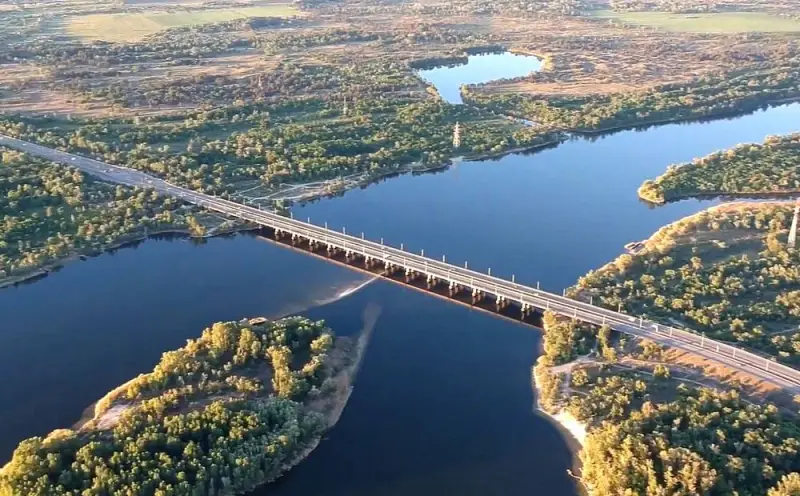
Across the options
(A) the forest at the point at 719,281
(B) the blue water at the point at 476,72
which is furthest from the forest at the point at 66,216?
(B) the blue water at the point at 476,72

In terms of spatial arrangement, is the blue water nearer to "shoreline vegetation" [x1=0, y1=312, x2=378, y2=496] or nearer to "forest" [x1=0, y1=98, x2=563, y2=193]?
"forest" [x1=0, y1=98, x2=563, y2=193]

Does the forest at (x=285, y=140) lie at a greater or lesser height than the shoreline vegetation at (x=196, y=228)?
greater

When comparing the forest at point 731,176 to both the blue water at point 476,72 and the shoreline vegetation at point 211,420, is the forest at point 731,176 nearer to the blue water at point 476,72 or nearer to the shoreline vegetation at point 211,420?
the blue water at point 476,72

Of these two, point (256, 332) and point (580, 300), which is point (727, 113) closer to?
point (580, 300)

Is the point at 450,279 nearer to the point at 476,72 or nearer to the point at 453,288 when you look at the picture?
the point at 453,288

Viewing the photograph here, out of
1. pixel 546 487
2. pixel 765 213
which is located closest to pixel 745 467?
pixel 546 487

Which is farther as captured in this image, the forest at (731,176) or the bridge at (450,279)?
the forest at (731,176)
